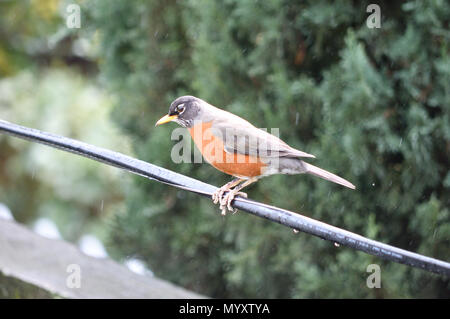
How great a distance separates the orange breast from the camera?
7.73 feet

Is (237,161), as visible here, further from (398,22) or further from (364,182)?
(398,22)

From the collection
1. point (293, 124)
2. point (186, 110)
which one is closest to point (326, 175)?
point (186, 110)

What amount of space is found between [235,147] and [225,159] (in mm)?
95

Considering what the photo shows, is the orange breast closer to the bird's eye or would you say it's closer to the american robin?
the american robin

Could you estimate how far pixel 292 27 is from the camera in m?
3.25

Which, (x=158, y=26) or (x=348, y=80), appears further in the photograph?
(x=158, y=26)

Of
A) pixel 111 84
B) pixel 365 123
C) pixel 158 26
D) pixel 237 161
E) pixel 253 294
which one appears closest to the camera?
pixel 237 161

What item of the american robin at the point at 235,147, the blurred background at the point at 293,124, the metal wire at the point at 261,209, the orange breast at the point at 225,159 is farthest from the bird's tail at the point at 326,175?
the blurred background at the point at 293,124

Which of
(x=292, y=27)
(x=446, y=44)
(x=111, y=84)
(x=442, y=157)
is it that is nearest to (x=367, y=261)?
(x=442, y=157)

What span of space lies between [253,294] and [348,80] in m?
1.49

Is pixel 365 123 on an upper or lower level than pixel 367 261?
A: upper

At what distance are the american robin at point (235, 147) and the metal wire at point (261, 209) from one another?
25 cm

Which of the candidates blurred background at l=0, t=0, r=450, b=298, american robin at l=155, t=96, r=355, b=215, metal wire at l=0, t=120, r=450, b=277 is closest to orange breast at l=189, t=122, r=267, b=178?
american robin at l=155, t=96, r=355, b=215

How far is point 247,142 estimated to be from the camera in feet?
8.09
